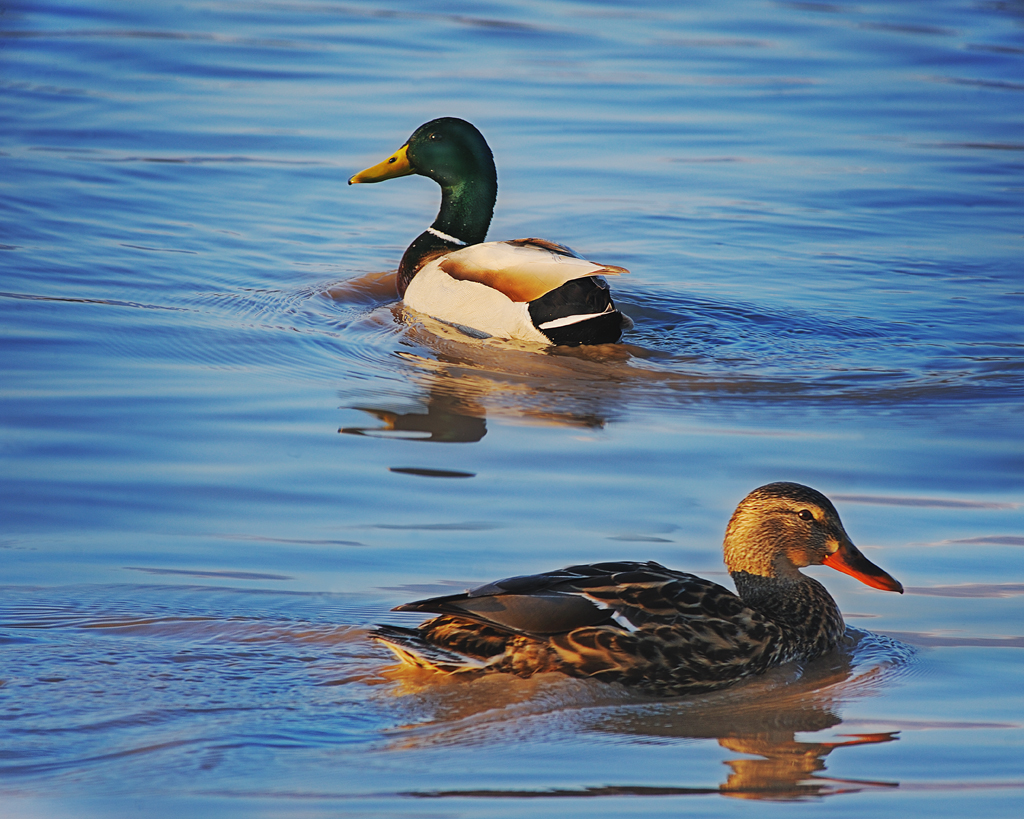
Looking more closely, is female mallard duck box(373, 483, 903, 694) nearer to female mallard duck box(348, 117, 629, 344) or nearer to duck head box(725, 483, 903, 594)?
duck head box(725, 483, 903, 594)

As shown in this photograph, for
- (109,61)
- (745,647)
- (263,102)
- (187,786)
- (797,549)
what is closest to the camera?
(187,786)

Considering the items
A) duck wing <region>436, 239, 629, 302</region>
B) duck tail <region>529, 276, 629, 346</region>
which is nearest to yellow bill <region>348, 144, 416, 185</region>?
duck wing <region>436, 239, 629, 302</region>

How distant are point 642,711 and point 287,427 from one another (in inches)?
103

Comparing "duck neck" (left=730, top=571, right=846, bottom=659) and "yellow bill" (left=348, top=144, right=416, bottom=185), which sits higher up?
"yellow bill" (left=348, top=144, right=416, bottom=185)

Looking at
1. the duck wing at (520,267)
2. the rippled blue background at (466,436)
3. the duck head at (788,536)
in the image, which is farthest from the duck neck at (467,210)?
the duck head at (788,536)

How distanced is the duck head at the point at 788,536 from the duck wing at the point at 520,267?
3358mm

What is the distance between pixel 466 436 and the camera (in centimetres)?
634

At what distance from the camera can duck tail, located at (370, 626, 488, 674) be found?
4188 mm

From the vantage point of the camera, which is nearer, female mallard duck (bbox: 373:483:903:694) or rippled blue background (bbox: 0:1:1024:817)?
rippled blue background (bbox: 0:1:1024:817)

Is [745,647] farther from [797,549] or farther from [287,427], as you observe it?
[287,427]

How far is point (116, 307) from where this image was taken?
8109mm

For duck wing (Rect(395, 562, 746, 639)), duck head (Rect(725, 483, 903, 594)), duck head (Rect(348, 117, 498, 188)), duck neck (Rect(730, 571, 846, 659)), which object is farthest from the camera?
duck head (Rect(348, 117, 498, 188))

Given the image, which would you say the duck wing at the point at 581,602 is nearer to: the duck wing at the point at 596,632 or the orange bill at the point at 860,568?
the duck wing at the point at 596,632

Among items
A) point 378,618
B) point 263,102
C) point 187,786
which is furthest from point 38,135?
point 187,786
